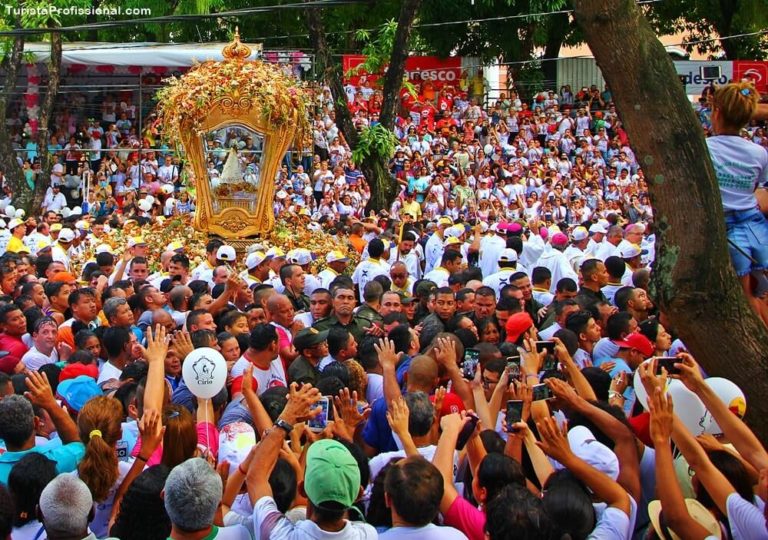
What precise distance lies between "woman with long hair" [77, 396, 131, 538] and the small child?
322 cm

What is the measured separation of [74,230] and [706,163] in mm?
12373

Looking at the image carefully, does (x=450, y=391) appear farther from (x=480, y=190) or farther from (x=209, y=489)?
(x=480, y=190)

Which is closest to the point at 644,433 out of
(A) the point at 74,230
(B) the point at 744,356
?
(B) the point at 744,356

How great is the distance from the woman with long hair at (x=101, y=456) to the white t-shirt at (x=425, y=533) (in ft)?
4.46

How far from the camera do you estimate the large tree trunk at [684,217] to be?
4871 millimetres

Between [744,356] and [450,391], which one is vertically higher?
[744,356]

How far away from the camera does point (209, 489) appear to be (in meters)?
4.40

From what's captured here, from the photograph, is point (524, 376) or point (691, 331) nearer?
point (691, 331)

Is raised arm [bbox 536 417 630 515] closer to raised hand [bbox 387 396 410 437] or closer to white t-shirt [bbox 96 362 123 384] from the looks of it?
raised hand [bbox 387 396 410 437]

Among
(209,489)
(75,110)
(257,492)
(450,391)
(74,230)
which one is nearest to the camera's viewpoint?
(209,489)

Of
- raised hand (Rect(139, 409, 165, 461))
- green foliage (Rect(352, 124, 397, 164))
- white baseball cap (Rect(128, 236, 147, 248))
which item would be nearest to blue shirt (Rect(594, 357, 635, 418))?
raised hand (Rect(139, 409, 165, 461))

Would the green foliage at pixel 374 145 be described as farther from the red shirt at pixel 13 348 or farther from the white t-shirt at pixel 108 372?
the white t-shirt at pixel 108 372

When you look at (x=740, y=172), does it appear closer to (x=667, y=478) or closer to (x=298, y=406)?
(x=667, y=478)

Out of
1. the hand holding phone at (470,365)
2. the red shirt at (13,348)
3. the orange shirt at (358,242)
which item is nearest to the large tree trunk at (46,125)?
the orange shirt at (358,242)
